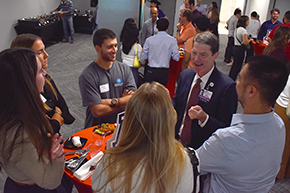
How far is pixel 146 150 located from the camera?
1.02m

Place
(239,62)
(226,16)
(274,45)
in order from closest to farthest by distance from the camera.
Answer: (274,45) → (239,62) → (226,16)

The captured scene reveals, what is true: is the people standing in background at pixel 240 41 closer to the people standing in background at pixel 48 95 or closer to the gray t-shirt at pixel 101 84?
the gray t-shirt at pixel 101 84

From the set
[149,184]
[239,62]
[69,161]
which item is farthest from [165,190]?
[239,62]

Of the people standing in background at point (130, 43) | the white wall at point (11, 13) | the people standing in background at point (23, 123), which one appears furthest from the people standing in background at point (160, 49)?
the white wall at point (11, 13)

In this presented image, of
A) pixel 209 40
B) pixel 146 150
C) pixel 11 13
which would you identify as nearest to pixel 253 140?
pixel 146 150

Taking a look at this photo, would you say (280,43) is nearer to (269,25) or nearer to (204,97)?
(204,97)

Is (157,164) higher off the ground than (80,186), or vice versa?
(157,164)

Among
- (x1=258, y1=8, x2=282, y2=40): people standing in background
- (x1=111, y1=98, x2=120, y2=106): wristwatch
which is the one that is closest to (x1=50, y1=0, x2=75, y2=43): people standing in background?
(x1=258, y1=8, x2=282, y2=40): people standing in background

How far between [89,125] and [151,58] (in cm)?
194

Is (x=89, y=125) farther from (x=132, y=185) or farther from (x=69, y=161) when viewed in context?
(x=132, y=185)

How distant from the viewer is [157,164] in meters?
1.01

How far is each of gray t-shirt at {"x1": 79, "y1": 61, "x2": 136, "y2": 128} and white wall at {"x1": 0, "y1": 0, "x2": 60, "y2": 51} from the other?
5.96 metres

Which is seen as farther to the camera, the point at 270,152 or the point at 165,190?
the point at 270,152

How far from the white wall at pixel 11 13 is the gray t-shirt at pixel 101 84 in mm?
5964
